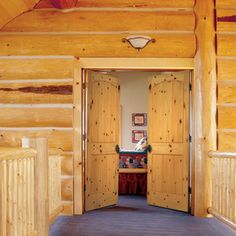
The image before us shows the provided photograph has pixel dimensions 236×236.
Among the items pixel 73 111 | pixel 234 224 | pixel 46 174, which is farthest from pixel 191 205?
pixel 46 174

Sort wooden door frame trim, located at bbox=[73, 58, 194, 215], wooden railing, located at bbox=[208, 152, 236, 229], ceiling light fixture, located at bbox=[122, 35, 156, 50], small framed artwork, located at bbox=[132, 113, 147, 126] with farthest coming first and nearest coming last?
small framed artwork, located at bbox=[132, 113, 147, 126], wooden door frame trim, located at bbox=[73, 58, 194, 215], ceiling light fixture, located at bbox=[122, 35, 156, 50], wooden railing, located at bbox=[208, 152, 236, 229]

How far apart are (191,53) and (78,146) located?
2.09 metres

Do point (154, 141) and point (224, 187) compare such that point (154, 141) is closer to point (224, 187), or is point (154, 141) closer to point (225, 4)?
point (224, 187)

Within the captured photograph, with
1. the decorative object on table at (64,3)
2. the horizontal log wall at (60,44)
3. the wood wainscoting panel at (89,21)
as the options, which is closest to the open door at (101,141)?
the horizontal log wall at (60,44)

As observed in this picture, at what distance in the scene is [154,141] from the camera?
5.85 m

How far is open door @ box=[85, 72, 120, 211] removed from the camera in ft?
17.7

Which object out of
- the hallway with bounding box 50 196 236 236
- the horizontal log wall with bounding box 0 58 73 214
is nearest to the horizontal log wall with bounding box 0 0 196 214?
the horizontal log wall with bounding box 0 58 73 214

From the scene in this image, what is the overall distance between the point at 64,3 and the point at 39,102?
142 cm

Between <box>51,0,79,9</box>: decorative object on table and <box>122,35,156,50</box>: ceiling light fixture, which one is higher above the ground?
<box>51,0,79,9</box>: decorative object on table

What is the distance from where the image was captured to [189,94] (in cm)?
535

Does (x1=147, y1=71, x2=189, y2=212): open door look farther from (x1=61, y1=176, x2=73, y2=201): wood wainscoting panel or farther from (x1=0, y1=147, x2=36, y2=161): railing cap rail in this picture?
(x1=0, y1=147, x2=36, y2=161): railing cap rail

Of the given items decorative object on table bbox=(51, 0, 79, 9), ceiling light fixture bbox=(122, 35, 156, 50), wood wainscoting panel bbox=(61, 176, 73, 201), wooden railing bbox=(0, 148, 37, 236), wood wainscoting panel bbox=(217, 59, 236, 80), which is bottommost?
wood wainscoting panel bbox=(61, 176, 73, 201)

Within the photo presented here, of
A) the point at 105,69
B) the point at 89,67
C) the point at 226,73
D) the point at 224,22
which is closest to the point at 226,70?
the point at 226,73

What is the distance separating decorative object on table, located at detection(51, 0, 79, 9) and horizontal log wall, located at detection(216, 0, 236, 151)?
2041 mm
